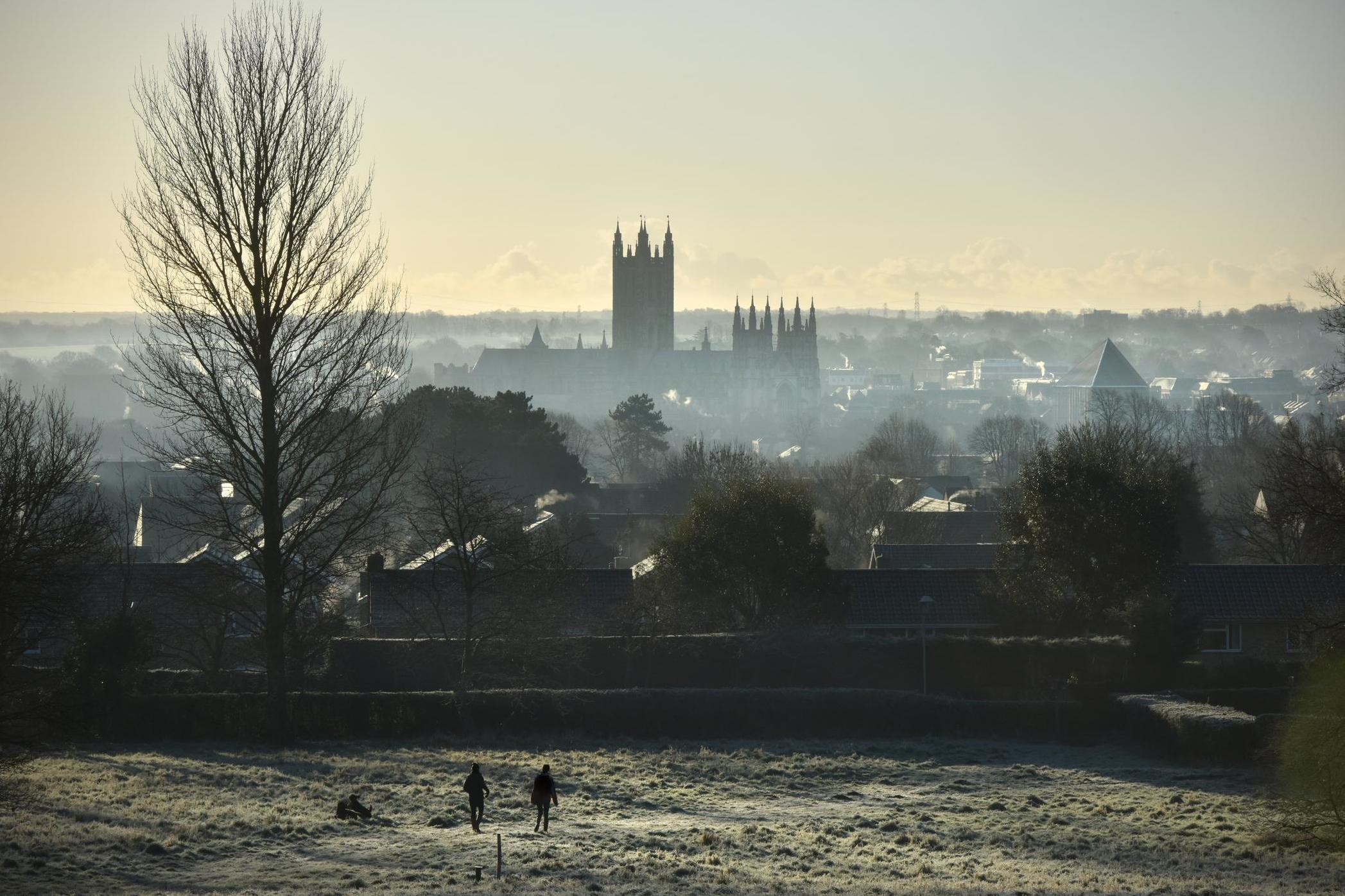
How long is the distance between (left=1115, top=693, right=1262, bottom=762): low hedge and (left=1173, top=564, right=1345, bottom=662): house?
8.73m

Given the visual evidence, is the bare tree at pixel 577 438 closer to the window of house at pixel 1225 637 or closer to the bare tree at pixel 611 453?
the bare tree at pixel 611 453

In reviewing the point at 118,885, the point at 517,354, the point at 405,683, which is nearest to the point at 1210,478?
the point at 405,683

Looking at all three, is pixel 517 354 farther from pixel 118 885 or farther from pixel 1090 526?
pixel 118 885

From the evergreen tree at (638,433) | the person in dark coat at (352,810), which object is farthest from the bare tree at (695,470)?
the person in dark coat at (352,810)

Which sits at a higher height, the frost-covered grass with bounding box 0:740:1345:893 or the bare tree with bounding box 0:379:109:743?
the bare tree with bounding box 0:379:109:743

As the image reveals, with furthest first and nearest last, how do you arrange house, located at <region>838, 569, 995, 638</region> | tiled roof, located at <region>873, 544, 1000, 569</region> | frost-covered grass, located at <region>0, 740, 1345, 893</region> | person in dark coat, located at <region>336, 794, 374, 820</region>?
tiled roof, located at <region>873, 544, 1000, 569</region> < house, located at <region>838, 569, 995, 638</region> < person in dark coat, located at <region>336, 794, 374, 820</region> < frost-covered grass, located at <region>0, 740, 1345, 893</region>

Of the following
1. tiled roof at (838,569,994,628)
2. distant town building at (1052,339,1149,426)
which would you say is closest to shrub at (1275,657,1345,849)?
tiled roof at (838,569,994,628)

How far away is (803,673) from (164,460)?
13750mm

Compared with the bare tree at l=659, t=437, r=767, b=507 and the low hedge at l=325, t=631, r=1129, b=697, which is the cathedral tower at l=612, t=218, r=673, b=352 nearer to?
the bare tree at l=659, t=437, r=767, b=507

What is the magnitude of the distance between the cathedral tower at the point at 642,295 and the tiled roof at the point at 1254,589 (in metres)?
139

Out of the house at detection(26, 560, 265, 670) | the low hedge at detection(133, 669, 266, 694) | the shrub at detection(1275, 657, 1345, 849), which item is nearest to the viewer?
the shrub at detection(1275, 657, 1345, 849)

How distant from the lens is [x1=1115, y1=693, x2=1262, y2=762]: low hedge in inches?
891

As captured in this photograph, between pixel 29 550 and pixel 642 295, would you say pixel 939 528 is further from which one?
pixel 642 295

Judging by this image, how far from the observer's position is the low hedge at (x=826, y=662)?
28688mm
